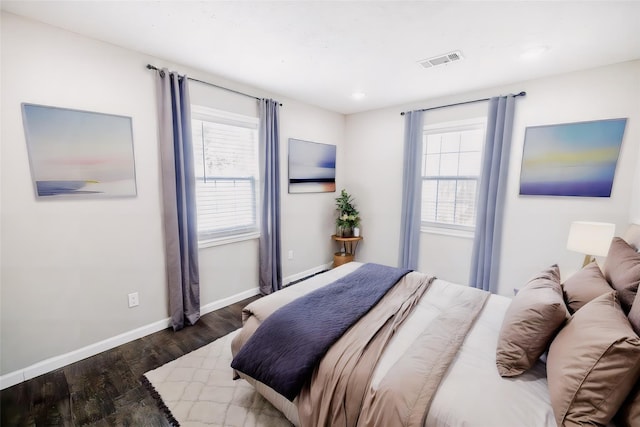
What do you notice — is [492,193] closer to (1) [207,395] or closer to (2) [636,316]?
(2) [636,316]

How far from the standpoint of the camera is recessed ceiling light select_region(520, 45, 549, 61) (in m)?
2.09

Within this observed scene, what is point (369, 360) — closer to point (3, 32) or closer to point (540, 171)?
point (540, 171)

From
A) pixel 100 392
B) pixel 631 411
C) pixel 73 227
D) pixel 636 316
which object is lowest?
pixel 100 392

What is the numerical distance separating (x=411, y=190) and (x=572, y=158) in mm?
1569

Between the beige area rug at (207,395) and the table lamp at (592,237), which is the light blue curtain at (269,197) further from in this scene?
the table lamp at (592,237)

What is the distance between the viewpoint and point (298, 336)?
1444 mm

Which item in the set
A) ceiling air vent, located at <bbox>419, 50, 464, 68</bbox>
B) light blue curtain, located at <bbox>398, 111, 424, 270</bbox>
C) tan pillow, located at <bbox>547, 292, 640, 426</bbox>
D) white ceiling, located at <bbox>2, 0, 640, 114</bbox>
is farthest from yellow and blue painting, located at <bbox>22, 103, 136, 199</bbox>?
light blue curtain, located at <bbox>398, 111, 424, 270</bbox>

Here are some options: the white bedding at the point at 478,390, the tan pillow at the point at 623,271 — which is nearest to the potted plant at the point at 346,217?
the white bedding at the point at 478,390

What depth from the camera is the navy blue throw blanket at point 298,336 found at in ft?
4.35

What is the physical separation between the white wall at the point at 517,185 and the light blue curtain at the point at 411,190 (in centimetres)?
13

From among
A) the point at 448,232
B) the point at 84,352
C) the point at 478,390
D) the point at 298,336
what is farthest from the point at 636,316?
the point at 84,352

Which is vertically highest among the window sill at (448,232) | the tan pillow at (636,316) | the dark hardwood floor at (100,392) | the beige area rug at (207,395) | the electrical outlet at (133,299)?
the tan pillow at (636,316)

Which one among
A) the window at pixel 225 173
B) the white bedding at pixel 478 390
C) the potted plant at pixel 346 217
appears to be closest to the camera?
the white bedding at pixel 478 390

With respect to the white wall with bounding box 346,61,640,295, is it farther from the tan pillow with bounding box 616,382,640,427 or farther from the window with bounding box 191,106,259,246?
the tan pillow with bounding box 616,382,640,427
